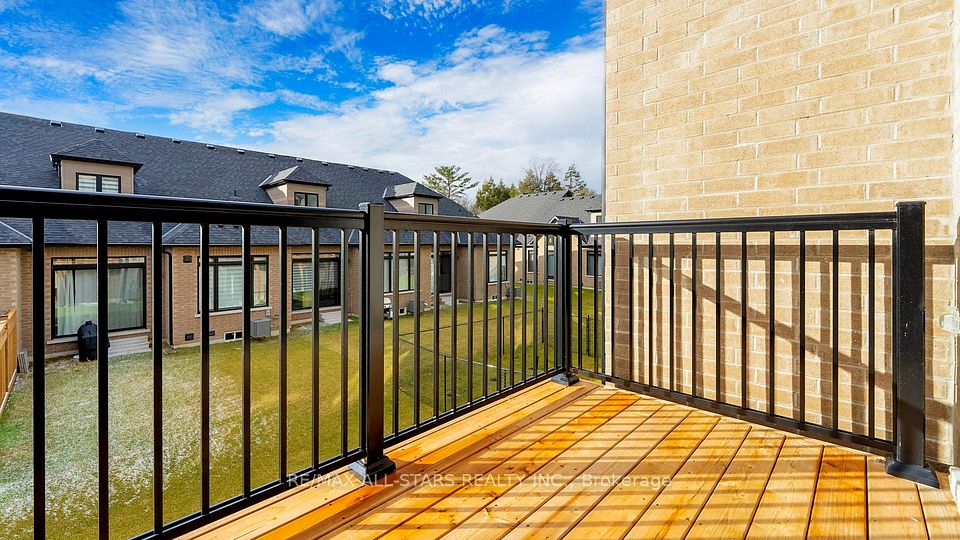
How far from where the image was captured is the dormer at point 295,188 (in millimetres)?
12008

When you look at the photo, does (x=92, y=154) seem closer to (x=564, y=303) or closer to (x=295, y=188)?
(x=295, y=188)

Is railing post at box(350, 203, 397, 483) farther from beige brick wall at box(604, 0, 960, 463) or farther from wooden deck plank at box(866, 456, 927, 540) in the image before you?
beige brick wall at box(604, 0, 960, 463)

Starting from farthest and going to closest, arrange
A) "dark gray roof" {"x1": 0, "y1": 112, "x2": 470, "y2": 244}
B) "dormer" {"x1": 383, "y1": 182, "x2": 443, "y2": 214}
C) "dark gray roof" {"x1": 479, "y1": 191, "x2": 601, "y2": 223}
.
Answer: "dark gray roof" {"x1": 479, "y1": 191, "x2": 601, "y2": 223} < "dormer" {"x1": 383, "y1": 182, "x2": 443, "y2": 214} < "dark gray roof" {"x1": 0, "y1": 112, "x2": 470, "y2": 244}

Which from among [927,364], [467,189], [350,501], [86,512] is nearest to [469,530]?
[350,501]

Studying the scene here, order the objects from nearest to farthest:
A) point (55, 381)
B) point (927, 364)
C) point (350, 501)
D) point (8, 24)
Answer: point (350, 501), point (927, 364), point (55, 381), point (8, 24)

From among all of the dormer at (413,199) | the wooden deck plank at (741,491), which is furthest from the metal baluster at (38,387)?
the dormer at (413,199)

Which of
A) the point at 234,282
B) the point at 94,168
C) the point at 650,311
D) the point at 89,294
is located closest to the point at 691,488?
the point at 650,311

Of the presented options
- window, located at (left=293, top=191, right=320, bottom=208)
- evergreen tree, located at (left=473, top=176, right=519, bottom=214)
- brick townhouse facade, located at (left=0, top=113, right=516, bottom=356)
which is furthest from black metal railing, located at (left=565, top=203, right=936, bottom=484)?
evergreen tree, located at (left=473, top=176, right=519, bottom=214)

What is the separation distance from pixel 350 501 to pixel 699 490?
115 centimetres

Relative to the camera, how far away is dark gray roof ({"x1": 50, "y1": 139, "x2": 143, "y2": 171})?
897 cm

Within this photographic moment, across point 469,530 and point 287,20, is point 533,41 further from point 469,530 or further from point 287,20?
point 469,530

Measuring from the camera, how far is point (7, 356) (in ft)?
20.2

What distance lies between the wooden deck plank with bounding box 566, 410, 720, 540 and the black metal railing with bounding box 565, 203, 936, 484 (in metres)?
0.31

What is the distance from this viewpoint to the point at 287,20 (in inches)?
536
